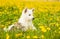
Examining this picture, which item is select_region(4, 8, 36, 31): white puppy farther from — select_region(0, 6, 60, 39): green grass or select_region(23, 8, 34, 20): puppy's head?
select_region(0, 6, 60, 39): green grass

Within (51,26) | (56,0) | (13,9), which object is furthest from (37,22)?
(56,0)

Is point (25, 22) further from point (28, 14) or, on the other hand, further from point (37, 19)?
point (37, 19)

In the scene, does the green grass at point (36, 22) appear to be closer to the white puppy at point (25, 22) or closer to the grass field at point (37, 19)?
the grass field at point (37, 19)

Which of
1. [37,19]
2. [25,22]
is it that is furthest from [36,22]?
[25,22]

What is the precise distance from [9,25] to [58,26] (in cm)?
73

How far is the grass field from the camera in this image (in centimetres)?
285

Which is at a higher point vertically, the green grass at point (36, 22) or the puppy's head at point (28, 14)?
the puppy's head at point (28, 14)

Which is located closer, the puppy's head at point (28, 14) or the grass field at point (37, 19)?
the grass field at point (37, 19)

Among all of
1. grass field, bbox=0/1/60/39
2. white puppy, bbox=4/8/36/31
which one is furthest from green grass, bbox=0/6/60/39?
white puppy, bbox=4/8/36/31

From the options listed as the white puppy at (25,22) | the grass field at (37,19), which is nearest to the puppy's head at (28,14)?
the white puppy at (25,22)

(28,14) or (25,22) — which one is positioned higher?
(28,14)

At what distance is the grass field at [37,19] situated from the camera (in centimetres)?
285

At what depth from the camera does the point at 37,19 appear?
3.70 m

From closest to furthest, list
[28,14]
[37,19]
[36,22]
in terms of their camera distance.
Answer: [28,14] < [36,22] < [37,19]
